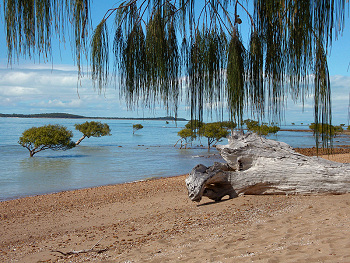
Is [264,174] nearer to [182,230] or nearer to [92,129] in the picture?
[182,230]

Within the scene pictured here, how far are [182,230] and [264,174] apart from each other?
2882 mm

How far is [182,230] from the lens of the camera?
5.93 meters

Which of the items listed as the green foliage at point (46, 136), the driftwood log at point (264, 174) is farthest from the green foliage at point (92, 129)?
the driftwood log at point (264, 174)

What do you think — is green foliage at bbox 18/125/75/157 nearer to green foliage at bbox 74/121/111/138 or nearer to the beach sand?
green foliage at bbox 74/121/111/138

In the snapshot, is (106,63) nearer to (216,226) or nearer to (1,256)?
(216,226)

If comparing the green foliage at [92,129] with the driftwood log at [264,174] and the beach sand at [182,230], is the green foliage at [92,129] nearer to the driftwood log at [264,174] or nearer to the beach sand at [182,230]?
the beach sand at [182,230]

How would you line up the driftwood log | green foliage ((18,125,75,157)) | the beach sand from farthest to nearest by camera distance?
green foliage ((18,125,75,157)) → the driftwood log → the beach sand

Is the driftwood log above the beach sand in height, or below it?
above

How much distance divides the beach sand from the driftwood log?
25 centimetres

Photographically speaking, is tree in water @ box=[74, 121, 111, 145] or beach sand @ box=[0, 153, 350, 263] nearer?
beach sand @ box=[0, 153, 350, 263]

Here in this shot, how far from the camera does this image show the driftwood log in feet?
23.7

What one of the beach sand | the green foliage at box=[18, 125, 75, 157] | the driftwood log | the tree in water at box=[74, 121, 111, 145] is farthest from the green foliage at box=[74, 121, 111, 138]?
the driftwood log

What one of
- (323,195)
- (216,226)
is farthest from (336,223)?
(323,195)

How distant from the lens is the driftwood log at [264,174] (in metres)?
7.24
